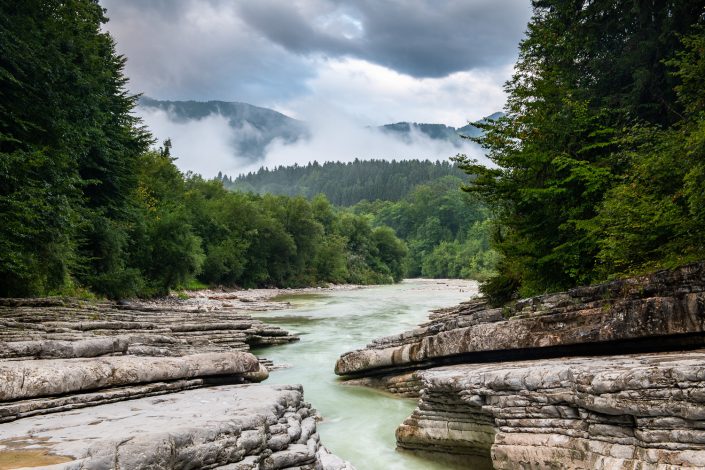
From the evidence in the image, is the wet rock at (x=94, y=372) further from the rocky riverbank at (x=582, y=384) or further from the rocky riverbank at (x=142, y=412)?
the rocky riverbank at (x=582, y=384)

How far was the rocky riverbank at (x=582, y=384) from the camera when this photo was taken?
17.2ft

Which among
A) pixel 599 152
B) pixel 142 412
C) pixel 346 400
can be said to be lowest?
pixel 346 400

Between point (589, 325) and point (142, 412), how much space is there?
7286 millimetres

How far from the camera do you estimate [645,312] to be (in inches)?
284

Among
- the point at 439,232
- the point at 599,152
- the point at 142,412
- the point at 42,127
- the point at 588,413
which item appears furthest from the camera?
the point at 439,232

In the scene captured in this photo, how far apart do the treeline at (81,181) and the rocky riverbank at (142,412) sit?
26.2ft

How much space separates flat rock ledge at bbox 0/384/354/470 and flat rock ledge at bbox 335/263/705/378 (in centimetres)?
451

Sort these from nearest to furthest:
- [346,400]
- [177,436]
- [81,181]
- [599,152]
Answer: [177,436], [346,400], [599,152], [81,181]

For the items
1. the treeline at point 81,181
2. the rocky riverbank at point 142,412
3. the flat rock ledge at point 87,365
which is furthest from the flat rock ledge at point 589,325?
the treeline at point 81,181

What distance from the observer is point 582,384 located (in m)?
5.91

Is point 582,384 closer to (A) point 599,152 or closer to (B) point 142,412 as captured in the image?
(B) point 142,412

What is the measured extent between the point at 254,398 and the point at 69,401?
239 centimetres

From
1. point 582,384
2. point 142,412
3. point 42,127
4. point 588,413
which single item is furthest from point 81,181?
point 588,413

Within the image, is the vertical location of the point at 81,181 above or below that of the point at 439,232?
below
